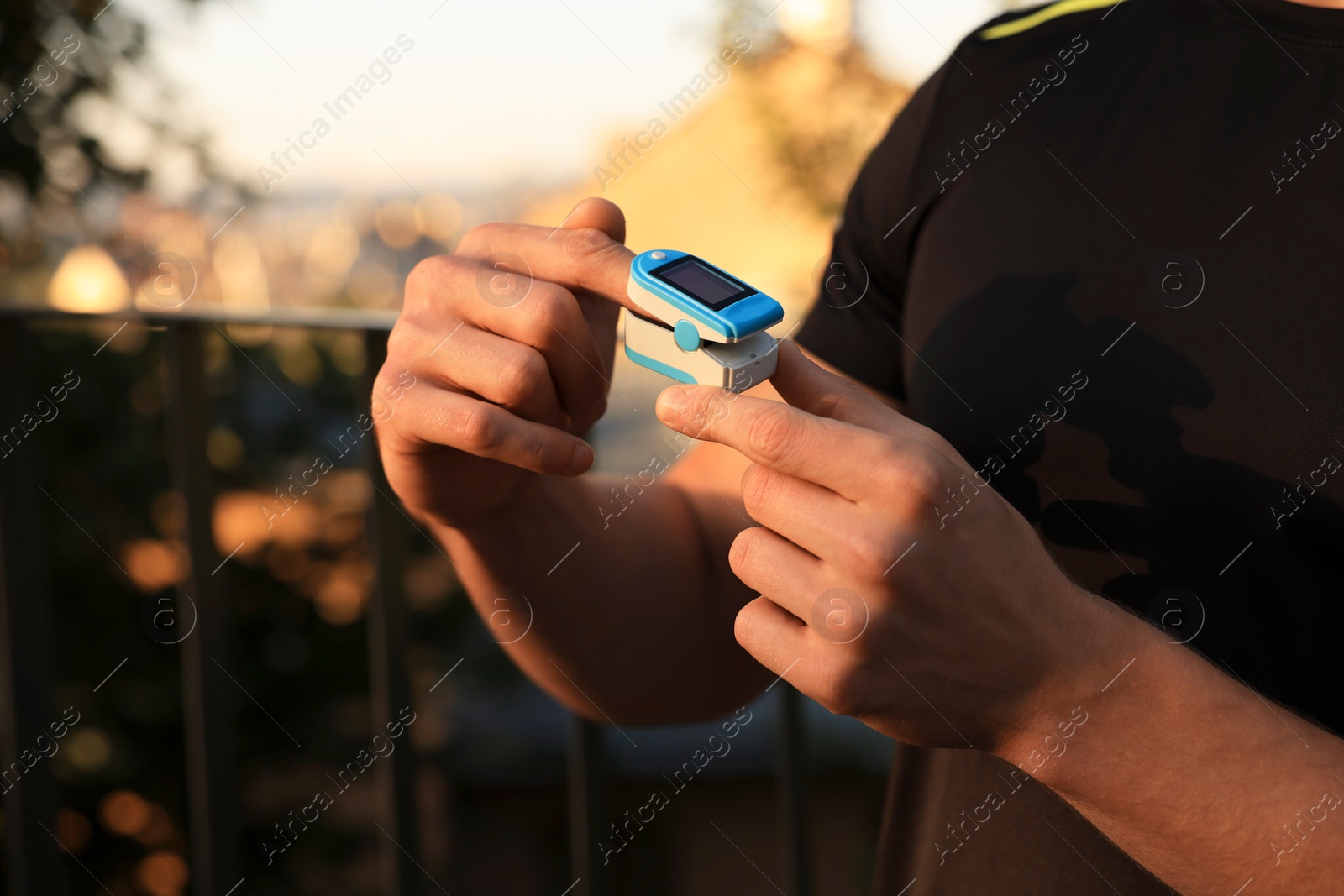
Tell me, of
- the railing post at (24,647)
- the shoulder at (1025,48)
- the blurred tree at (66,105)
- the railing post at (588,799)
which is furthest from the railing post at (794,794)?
the blurred tree at (66,105)

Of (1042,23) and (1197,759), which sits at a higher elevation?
(1042,23)

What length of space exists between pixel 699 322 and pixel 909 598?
0.30 metres

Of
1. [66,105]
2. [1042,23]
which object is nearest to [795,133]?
[66,105]

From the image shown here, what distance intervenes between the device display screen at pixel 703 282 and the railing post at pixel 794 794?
3.97ft

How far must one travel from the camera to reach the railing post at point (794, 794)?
6.44 ft

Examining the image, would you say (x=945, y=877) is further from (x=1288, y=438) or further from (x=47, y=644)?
(x=47, y=644)

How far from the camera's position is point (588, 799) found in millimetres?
1834

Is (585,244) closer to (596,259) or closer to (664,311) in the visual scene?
(596,259)

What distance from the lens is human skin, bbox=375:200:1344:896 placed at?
81 centimetres

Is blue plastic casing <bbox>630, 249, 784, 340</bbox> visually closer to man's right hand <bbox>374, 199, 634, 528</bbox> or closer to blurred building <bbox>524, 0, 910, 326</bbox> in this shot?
man's right hand <bbox>374, 199, 634, 528</bbox>

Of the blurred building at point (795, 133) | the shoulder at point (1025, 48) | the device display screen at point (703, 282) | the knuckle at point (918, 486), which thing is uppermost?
the shoulder at point (1025, 48)

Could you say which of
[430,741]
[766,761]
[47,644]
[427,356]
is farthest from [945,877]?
[766,761]

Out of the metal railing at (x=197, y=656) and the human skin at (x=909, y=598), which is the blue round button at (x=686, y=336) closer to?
the human skin at (x=909, y=598)

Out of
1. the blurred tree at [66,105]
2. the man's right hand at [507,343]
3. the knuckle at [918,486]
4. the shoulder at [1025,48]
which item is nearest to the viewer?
the knuckle at [918,486]
